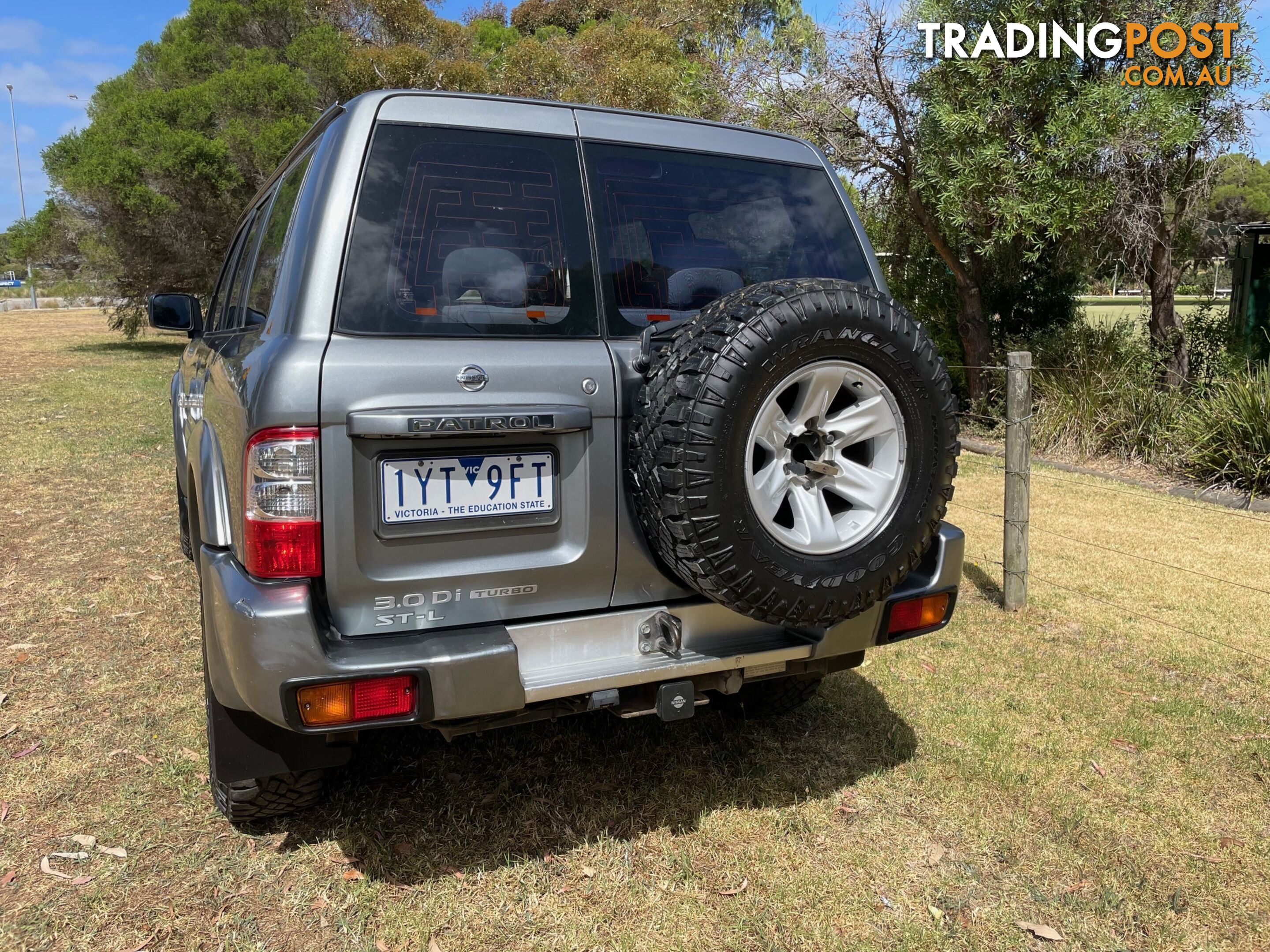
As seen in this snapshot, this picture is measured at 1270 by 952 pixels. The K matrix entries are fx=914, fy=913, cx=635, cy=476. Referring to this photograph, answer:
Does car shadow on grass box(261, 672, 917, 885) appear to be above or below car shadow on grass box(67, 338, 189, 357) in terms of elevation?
below

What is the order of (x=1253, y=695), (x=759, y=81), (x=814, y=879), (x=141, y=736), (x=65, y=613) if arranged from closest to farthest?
1. (x=814, y=879)
2. (x=141, y=736)
3. (x=1253, y=695)
4. (x=65, y=613)
5. (x=759, y=81)

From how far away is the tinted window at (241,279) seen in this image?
134 inches

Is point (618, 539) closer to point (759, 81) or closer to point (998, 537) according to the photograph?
point (998, 537)

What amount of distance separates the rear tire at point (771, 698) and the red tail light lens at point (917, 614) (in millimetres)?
770

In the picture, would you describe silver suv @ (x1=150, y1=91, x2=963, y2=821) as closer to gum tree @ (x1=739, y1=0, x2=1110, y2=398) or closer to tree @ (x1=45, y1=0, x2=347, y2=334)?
gum tree @ (x1=739, y1=0, x2=1110, y2=398)

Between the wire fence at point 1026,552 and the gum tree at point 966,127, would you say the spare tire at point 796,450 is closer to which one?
the wire fence at point 1026,552

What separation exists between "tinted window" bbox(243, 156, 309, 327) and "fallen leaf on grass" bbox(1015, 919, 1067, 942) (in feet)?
8.70

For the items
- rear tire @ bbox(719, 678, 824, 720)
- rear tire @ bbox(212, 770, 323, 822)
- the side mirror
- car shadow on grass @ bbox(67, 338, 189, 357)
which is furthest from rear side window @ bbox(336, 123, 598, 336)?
car shadow on grass @ bbox(67, 338, 189, 357)

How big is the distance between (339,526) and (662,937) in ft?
4.57

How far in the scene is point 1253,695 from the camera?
13.0ft

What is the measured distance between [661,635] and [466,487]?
27.9 inches

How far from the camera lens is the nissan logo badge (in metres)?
2.25

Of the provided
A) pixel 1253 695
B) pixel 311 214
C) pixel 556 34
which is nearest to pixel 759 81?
pixel 1253 695

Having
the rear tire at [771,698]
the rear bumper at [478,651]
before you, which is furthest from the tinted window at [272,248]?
the rear tire at [771,698]
